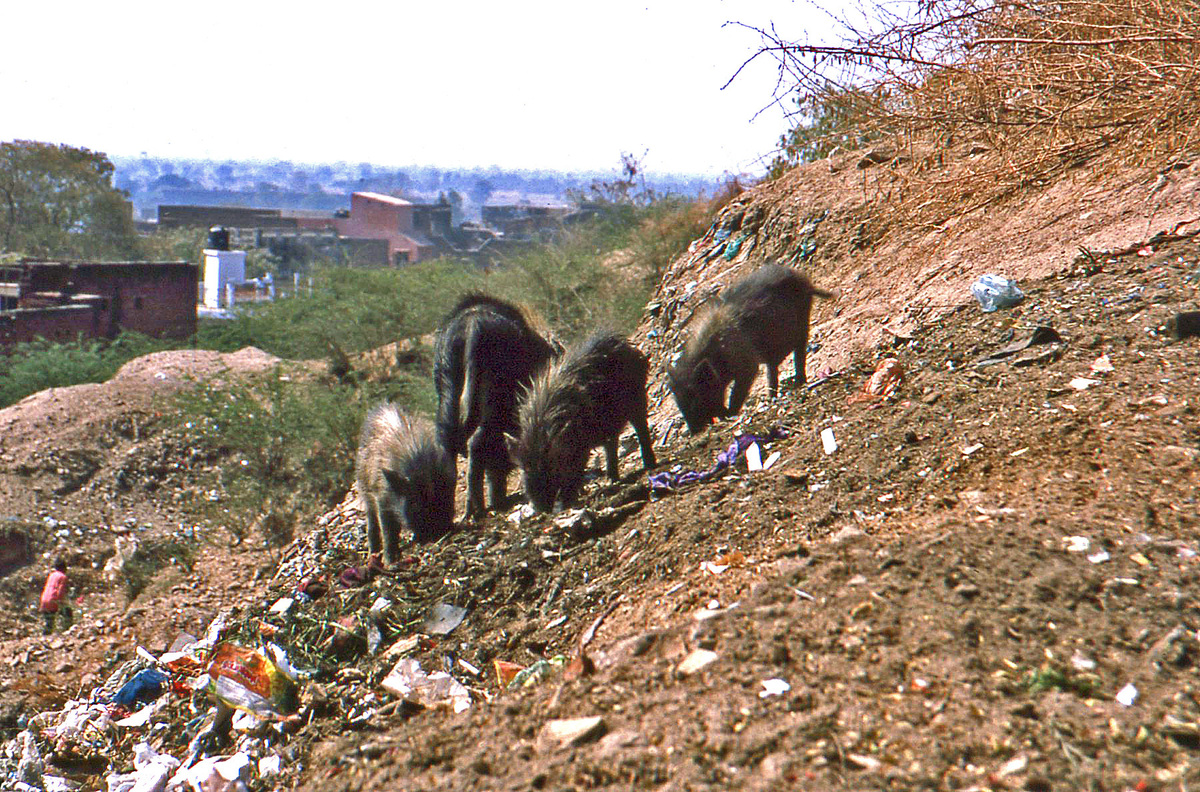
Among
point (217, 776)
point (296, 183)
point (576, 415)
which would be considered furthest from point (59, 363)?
point (296, 183)

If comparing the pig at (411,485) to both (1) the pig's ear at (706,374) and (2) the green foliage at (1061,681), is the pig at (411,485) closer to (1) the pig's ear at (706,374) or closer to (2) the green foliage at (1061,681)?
(1) the pig's ear at (706,374)

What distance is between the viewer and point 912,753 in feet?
7.54

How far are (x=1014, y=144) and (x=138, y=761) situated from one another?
6.88 meters

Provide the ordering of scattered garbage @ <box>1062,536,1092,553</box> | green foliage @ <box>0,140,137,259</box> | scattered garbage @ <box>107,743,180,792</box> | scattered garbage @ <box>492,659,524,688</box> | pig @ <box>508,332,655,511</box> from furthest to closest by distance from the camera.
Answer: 1. green foliage @ <box>0,140,137,259</box>
2. pig @ <box>508,332,655,511</box>
3. scattered garbage @ <box>107,743,180,792</box>
4. scattered garbage @ <box>492,659,524,688</box>
5. scattered garbage @ <box>1062,536,1092,553</box>

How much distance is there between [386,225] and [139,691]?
5423cm

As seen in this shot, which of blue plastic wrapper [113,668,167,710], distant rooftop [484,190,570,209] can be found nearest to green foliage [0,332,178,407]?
distant rooftop [484,190,570,209]

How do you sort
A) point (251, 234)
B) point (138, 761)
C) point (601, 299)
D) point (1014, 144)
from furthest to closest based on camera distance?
point (251, 234), point (601, 299), point (1014, 144), point (138, 761)

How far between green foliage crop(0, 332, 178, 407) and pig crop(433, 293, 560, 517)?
17476 millimetres

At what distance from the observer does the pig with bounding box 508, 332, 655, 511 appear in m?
5.71

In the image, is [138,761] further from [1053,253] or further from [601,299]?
[601,299]

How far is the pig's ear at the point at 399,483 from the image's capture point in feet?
20.6

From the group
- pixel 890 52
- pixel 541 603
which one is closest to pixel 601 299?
pixel 890 52

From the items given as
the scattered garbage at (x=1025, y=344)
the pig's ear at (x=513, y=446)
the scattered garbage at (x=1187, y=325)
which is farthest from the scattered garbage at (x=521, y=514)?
the scattered garbage at (x=1187, y=325)

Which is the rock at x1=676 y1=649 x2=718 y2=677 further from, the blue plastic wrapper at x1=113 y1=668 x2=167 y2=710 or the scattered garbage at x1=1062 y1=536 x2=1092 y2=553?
the blue plastic wrapper at x1=113 y1=668 x2=167 y2=710
